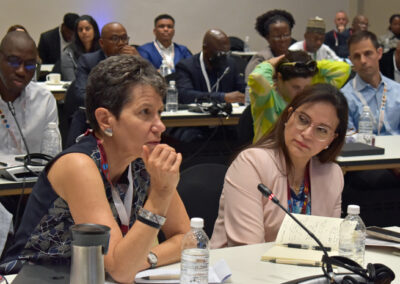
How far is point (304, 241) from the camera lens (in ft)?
6.78

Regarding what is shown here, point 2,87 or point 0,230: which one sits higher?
point 2,87

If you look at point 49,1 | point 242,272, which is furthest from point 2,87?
point 49,1

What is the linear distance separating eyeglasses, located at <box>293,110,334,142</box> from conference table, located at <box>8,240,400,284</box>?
514 millimetres

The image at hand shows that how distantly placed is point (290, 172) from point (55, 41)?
7.61 meters

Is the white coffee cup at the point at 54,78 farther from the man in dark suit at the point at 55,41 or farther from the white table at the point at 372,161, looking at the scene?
the white table at the point at 372,161

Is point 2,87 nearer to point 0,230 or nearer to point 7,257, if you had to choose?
point 0,230

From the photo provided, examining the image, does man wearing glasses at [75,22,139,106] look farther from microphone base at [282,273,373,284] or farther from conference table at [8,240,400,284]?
microphone base at [282,273,373,284]

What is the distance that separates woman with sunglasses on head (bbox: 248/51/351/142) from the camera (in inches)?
147

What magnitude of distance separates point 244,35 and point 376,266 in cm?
1069

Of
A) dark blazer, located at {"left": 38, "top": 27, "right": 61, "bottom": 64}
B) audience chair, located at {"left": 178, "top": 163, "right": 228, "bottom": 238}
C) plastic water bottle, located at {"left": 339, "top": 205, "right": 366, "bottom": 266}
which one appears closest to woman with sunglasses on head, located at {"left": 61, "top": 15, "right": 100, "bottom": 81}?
dark blazer, located at {"left": 38, "top": 27, "right": 61, "bottom": 64}

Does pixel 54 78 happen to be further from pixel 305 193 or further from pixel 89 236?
pixel 89 236

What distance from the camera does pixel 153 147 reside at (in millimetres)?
1907

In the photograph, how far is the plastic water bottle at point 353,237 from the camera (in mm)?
1960

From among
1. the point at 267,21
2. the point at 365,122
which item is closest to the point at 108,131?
the point at 365,122
